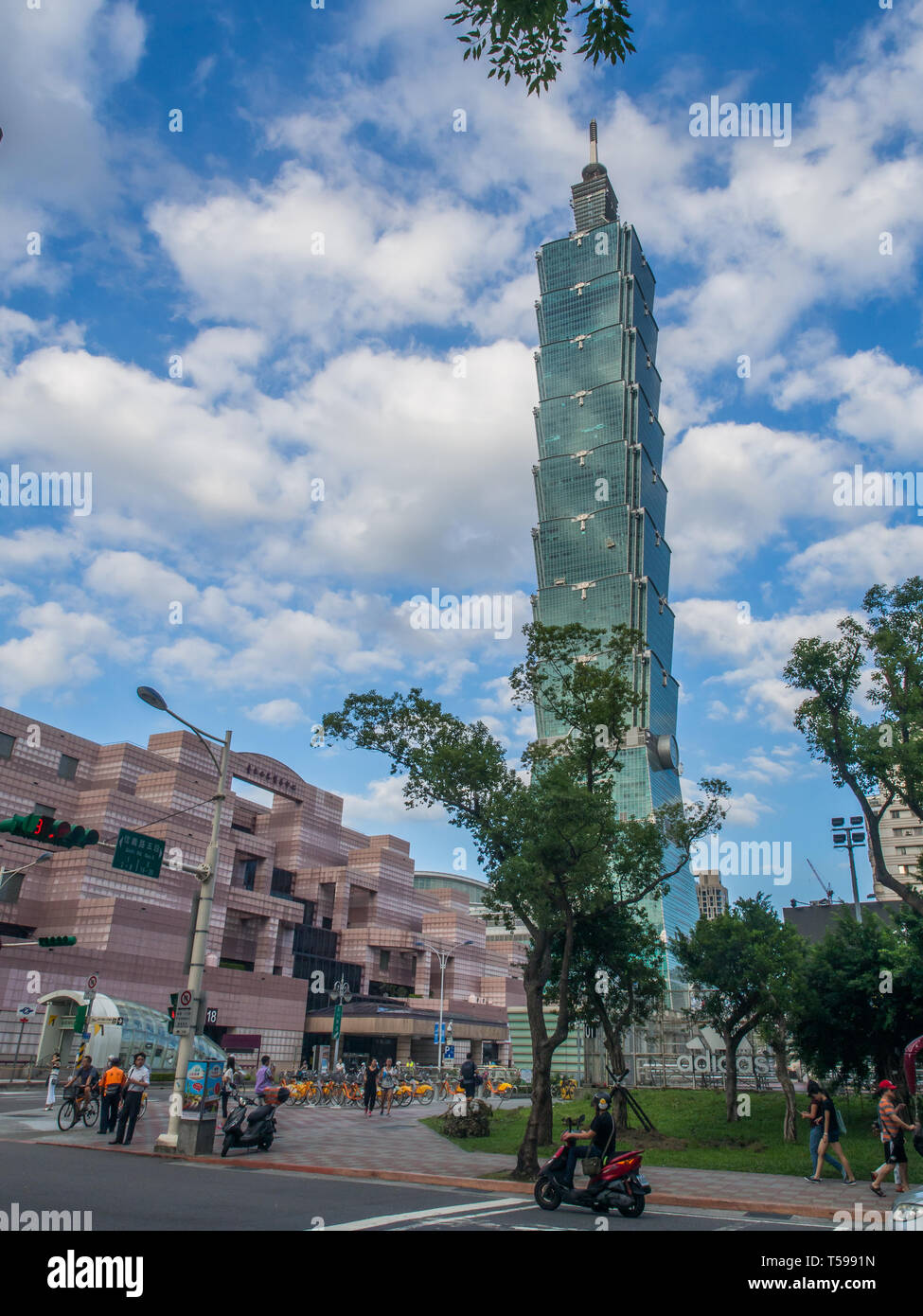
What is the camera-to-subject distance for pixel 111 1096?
21.1 meters

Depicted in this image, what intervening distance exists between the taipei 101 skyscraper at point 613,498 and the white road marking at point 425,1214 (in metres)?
150

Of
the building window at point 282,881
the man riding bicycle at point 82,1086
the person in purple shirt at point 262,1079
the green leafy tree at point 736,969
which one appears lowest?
the man riding bicycle at point 82,1086

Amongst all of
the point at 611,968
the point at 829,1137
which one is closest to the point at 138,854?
the point at 611,968

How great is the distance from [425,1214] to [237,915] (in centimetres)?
6661

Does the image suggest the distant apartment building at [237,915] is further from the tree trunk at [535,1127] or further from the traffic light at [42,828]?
the tree trunk at [535,1127]

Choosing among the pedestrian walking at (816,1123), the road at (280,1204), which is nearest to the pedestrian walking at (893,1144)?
the pedestrian walking at (816,1123)

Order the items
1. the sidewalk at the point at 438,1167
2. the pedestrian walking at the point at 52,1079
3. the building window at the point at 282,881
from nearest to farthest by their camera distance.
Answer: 1. the sidewalk at the point at 438,1167
2. the pedestrian walking at the point at 52,1079
3. the building window at the point at 282,881

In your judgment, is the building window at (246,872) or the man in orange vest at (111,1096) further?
the building window at (246,872)

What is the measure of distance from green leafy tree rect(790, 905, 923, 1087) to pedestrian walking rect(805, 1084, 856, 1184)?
9659 mm

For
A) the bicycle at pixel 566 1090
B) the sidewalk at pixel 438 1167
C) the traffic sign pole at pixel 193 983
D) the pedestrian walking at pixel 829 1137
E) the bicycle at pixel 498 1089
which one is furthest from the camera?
the bicycle at pixel 498 1089

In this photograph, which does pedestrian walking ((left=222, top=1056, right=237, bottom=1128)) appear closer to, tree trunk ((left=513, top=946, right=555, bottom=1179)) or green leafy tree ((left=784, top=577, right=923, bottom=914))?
tree trunk ((left=513, top=946, right=555, bottom=1179))

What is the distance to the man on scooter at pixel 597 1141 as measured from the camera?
13.5 meters

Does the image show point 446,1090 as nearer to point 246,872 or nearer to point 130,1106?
point 130,1106
